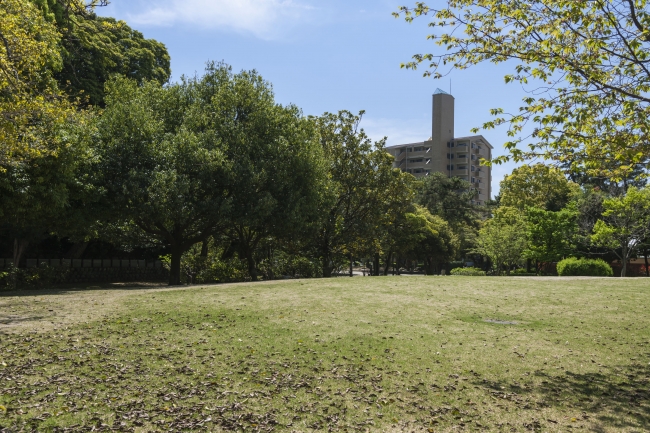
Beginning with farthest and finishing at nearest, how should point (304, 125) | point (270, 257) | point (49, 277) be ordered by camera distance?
point (270, 257), point (304, 125), point (49, 277)

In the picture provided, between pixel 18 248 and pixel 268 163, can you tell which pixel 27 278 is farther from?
pixel 268 163

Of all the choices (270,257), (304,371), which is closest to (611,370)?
(304,371)

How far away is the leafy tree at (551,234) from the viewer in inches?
1484

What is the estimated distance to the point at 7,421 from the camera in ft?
18.6

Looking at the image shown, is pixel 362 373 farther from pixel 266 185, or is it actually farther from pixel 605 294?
pixel 266 185

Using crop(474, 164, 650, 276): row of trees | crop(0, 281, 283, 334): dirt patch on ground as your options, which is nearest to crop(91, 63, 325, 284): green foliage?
crop(0, 281, 283, 334): dirt patch on ground

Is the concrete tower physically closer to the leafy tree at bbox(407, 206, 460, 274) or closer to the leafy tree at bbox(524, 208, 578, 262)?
the leafy tree at bbox(407, 206, 460, 274)

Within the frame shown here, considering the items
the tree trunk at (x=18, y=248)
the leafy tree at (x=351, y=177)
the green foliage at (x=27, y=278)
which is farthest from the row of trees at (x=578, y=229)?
the tree trunk at (x=18, y=248)

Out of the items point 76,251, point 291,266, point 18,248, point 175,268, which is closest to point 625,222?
point 291,266

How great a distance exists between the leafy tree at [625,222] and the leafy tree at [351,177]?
50.2 feet

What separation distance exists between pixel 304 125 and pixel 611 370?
67.2 ft

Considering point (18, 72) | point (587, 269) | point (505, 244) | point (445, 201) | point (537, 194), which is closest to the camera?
point (18, 72)

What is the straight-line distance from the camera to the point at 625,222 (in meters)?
34.2

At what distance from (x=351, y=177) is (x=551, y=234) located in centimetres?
1690
